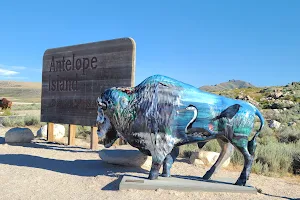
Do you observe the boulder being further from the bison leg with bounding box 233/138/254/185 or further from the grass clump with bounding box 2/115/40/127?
the grass clump with bounding box 2/115/40/127

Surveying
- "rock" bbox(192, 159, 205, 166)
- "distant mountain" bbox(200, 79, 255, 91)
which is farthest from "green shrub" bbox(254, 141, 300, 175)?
"distant mountain" bbox(200, 79, 255, 91)

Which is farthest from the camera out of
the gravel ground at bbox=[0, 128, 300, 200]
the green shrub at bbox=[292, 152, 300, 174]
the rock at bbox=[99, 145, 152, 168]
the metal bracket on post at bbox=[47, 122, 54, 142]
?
the metal bracket on post at bbox=[47, 122, 54, 142]

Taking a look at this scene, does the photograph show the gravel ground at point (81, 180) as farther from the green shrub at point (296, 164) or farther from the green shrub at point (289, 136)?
the green shrub at point (289, 136)

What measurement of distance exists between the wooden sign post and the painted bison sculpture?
9.87 feet

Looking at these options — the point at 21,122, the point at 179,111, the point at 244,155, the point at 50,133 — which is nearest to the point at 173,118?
the point at 179,111

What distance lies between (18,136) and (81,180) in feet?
16.5

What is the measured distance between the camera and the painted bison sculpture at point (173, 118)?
14.9ft

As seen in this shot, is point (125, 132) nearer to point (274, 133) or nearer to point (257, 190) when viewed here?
point (257, 190)

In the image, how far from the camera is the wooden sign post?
7922mm

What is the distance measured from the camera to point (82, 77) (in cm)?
886

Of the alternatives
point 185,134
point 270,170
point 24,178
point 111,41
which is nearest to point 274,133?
point 270,170

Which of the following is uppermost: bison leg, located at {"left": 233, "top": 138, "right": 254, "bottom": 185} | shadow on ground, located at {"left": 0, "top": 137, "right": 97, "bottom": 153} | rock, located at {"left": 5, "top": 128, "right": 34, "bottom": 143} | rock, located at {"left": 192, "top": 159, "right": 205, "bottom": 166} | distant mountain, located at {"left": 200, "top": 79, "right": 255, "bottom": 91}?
distant mountain, located at {"left": 200, "top": 79, "right": 255, "bottom": 91}

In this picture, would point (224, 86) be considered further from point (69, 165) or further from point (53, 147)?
point (69, 165)

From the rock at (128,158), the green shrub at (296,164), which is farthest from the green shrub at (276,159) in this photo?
the rock at (128,158)
